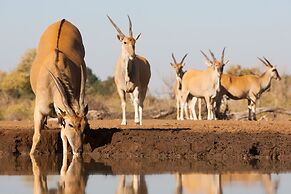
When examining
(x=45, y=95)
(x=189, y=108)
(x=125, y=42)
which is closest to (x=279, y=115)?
(x=189, y=108)

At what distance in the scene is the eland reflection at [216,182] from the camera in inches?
488

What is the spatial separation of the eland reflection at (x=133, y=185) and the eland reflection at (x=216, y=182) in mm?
531

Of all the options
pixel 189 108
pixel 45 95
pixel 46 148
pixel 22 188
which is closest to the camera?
pixel 22 188

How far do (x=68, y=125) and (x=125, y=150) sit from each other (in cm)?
209

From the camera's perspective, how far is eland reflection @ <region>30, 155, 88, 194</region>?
12.3m

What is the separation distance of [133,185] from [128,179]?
2.35 ft

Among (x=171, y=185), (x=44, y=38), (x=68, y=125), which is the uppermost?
(x=44, y=38)

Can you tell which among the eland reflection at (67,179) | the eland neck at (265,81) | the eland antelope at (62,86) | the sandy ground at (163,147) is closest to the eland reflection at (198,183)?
the eland reflection at (67,179)

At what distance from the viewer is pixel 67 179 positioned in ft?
44.7

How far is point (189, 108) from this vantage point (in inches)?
1287

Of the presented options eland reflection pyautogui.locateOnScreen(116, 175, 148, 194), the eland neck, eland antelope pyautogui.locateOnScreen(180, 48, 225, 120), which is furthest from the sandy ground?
the eland neck

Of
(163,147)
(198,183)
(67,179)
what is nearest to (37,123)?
(163,147)

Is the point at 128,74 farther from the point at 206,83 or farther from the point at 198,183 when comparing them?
the point at 198,183

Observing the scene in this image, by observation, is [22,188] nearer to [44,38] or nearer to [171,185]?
[171,185]
